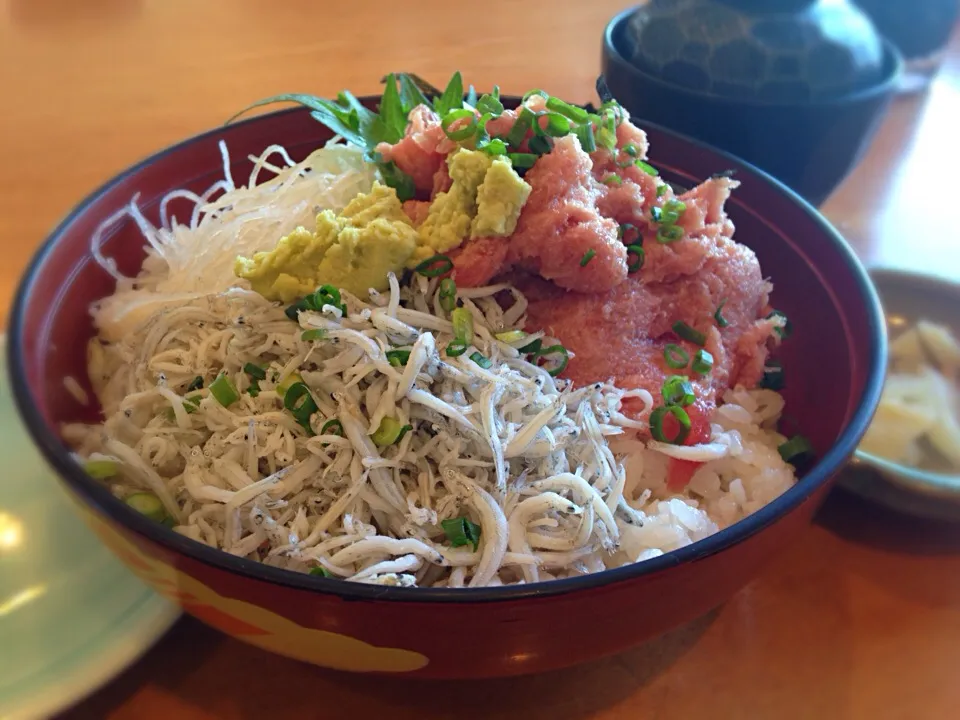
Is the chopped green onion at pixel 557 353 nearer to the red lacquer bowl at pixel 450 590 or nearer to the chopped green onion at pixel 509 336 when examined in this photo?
the chopped green onion at pixel 509 336

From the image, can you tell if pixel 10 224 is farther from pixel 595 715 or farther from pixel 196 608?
pixel 595 715

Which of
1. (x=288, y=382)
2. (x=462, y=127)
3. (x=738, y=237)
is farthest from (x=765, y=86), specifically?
(x=288, y=382)

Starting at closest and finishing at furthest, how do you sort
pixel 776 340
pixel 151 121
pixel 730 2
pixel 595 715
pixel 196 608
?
pixel 196 608
pixel 595 715
pixel 776 340
pixel 730 2
pixel 151 121

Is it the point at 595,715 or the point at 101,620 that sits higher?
the point at 101,620

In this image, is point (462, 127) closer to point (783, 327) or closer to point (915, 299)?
point (783, 327)

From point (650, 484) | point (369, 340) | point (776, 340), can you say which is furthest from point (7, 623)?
point (776, 340)
